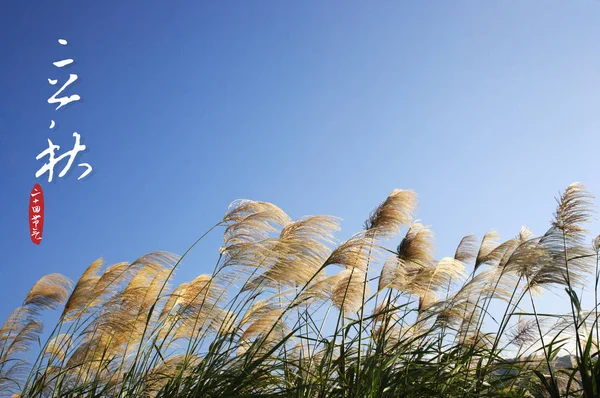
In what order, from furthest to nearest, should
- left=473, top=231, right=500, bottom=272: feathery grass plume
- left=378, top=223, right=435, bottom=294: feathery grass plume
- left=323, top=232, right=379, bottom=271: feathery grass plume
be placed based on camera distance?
left=473, top=231, right=500, bottom=272: feathery grass plume < left=378, top=223, right=435, bottom=294: feathery grass plume < left=323, top=232, right=379, bottom=271: feathery grass plume

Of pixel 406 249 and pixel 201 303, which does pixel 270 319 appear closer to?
pixel 201 303

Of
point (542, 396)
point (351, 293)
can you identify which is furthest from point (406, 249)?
point (542, 396)

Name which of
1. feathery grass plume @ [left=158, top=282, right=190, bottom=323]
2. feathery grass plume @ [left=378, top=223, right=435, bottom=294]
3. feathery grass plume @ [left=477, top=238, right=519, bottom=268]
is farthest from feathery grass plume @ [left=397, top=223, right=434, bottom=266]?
feathery grass plume @ [left=158, top=282, right=190, bottom=323]

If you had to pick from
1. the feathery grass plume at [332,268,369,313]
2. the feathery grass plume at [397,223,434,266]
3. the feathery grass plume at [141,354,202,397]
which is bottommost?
the feathery grass plume at [141,354,202,397]

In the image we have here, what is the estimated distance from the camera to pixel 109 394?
414 cm

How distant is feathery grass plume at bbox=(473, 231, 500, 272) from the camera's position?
526 cm

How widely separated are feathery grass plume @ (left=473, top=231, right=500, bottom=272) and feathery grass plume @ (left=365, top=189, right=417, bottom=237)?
4.10ft

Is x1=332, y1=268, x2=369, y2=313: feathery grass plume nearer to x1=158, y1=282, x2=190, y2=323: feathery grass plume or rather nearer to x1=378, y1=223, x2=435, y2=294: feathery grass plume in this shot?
x1=378, y1=223, x2=435, y2=294: feathery grass plume

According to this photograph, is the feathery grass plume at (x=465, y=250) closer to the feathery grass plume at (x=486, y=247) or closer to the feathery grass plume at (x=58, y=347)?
the feathery grass plume at (x=486, y=247)

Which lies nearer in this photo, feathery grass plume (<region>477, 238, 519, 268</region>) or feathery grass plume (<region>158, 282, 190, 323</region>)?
feathery grass plume (<region>158, 282, 190, 323</region>)

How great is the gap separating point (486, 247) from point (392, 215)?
1.55 meters

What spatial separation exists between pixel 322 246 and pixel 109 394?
179 centimetres

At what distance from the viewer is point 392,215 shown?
14.1 feet

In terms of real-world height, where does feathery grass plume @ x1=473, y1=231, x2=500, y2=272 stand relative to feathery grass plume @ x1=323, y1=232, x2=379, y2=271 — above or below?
above
